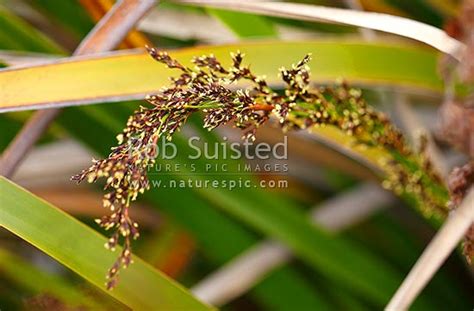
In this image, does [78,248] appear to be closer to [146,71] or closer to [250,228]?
[146,71]

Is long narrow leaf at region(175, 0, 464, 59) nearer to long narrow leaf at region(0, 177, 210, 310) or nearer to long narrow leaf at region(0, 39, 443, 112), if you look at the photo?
long narrow leaf at region(0, 39, 443, 112)

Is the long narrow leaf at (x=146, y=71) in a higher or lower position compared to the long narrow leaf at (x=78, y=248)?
higher

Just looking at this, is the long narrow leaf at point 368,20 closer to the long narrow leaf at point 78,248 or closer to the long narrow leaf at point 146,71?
the long narrow leaf at point 146,71

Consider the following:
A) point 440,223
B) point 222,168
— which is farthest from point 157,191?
point 440,223

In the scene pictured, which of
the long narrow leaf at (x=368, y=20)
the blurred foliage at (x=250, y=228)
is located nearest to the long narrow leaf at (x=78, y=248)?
the blurred foliage at (x=250, y=228)

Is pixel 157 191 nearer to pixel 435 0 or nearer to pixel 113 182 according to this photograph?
pixel 113 182

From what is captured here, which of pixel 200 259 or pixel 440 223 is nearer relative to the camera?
pixel 440 223

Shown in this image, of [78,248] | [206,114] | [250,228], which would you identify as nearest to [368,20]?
[206,114]
